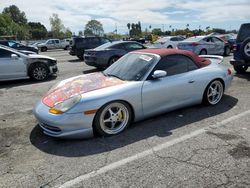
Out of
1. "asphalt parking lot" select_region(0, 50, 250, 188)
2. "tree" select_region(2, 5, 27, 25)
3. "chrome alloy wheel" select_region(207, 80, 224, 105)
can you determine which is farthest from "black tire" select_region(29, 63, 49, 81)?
"tree" select_region(2, 5, 27, 25)

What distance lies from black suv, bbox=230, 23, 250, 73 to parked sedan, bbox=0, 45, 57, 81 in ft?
21.9

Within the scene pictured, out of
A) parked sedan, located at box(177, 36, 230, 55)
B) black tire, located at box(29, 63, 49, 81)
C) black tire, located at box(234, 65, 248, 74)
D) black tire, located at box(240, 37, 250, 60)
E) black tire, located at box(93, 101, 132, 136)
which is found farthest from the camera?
parked sedan, located at box(177, 36, 230, 55)

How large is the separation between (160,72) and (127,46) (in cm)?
876

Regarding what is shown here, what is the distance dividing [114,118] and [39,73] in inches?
260

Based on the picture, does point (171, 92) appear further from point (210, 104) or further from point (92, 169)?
point (92, 169)

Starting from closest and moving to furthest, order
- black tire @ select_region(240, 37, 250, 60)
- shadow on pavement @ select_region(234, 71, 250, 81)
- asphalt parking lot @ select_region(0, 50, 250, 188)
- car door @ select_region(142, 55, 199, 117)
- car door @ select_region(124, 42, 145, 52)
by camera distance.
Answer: asphalt parking lot @ select_region(0, 50, 250, 188), car door @ select_region(142, 55, 199, 117), black tire @ select_region(240, 37, 250, 60), shadow on pavement @ select_region(234, 71, 250, 81), car door @ select_region(124, 42, 145, 52)

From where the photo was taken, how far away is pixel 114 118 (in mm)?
4750

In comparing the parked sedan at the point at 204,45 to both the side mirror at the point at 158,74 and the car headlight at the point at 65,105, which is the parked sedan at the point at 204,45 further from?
the car headlight at the point at 65,105

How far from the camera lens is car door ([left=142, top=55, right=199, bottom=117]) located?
508 centimetres

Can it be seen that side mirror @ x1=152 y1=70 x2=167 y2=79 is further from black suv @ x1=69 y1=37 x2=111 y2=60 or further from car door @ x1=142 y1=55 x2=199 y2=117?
black suv @ x1=69 y1=37 x2=111 y2=60

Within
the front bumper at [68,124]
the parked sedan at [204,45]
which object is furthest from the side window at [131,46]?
the front bumper at [68,124]

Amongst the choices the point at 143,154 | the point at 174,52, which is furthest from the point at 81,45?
the point at 143,154

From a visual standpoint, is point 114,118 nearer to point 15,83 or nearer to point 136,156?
point 136,156

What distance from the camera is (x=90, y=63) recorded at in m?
13.1
